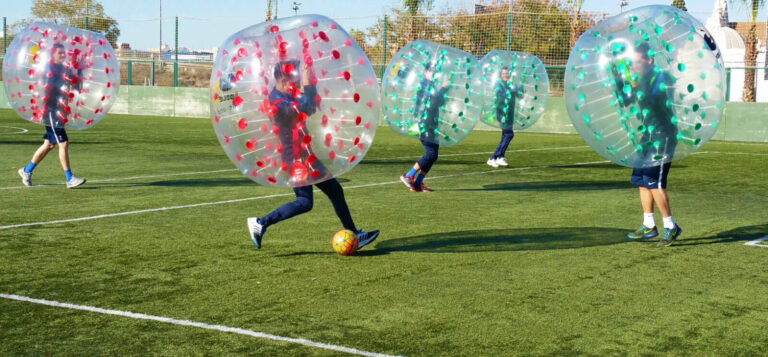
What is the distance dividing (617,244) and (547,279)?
1716 mm

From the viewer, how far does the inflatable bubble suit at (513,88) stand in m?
14.5

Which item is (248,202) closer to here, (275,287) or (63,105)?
(63,105)

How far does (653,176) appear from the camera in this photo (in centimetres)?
792

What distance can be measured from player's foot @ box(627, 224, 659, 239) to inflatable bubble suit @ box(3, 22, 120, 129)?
278 inches

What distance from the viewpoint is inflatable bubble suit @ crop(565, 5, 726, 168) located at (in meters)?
7.10

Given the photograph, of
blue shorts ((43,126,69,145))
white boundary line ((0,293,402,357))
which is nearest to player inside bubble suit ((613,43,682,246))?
white boundary line ((0,293,402,357))

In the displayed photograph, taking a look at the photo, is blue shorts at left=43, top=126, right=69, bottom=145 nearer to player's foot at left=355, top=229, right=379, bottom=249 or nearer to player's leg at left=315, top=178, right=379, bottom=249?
player's leg at left=315, top=178, right=379, bottom=249

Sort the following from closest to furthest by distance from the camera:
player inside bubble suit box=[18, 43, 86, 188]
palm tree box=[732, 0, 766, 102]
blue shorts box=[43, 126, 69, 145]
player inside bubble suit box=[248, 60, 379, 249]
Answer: player inside bubble suit box=[248, 60, 379, 249], player inside bubble suit box=[18, 43, 86, 188], blue shorts box=[43, 126, 69, 145], palm tree box=[732, 0, 766, 102]

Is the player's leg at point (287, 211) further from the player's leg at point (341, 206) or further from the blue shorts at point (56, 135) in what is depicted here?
the blue shorts at point (56, 135)

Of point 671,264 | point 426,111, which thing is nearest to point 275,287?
point 671,264

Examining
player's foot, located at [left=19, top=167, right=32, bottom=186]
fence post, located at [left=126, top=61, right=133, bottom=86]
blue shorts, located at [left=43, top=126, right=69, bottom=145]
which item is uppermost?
blue shorts, located at [left=43, top=126, right=69, bottom=145]

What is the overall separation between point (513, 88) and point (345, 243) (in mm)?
7961

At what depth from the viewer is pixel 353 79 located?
6.54 m

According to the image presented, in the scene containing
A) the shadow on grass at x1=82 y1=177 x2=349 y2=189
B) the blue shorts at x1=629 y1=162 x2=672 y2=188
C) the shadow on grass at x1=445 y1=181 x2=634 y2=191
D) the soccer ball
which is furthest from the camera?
the shadow on grass at x1=445 y1=181 x2=634 y2=191
